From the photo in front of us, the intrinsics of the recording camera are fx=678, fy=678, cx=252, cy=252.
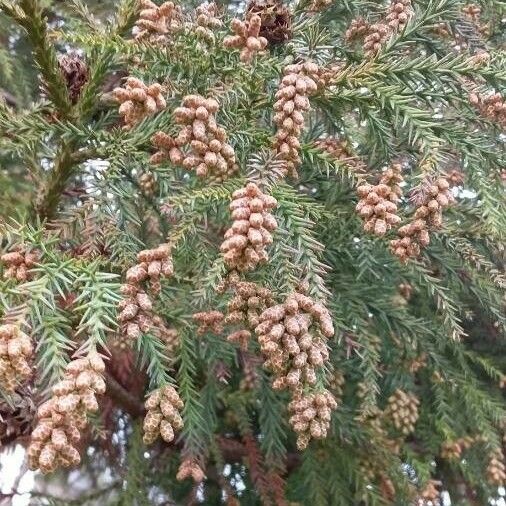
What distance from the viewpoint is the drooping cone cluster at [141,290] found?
0.79 m

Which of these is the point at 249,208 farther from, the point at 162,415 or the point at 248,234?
the point at 162,415

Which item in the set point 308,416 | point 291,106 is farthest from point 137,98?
point 308,416

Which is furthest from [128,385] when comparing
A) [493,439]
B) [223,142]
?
[223,142]

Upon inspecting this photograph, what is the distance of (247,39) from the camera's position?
93 centimetres

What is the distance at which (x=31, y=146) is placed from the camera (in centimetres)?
105

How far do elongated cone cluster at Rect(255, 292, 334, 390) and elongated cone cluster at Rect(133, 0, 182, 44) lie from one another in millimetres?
439

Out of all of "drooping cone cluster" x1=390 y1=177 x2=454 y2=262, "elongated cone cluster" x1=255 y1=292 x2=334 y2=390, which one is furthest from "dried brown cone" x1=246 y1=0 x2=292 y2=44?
"elongated cone cluster" x1=255 y1=292 x2=334 y2=390

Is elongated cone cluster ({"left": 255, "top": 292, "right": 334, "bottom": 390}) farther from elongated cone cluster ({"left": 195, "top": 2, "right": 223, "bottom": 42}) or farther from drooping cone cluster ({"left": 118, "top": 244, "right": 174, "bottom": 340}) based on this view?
elongated cone cluster ({"left": 195, "top": 2, "right": 223, "bottom": 42})

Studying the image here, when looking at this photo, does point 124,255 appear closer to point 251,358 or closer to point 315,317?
point 315,317

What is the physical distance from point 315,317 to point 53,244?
0.37 meters

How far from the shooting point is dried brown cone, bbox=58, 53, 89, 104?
1.11m

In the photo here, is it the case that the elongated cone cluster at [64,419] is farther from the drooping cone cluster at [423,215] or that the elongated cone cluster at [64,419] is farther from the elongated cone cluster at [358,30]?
the elongated cone cluster at [358,30]

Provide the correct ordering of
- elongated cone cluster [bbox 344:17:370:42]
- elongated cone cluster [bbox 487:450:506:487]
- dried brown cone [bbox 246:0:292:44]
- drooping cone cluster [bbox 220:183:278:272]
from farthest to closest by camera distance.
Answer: elongated cone cluster [bbox 487:450:506:487]
elongated cone cluster [bbox 344:17:370:42]
dried brown cone [bbox 246:0:292:44]
drooping cone cluster [bbox 220:183:278:272]

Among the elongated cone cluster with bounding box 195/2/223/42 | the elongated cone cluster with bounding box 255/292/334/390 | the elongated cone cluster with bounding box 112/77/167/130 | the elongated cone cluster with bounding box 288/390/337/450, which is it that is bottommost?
the elongated cone cluster with bounding box 288/390/337/450
